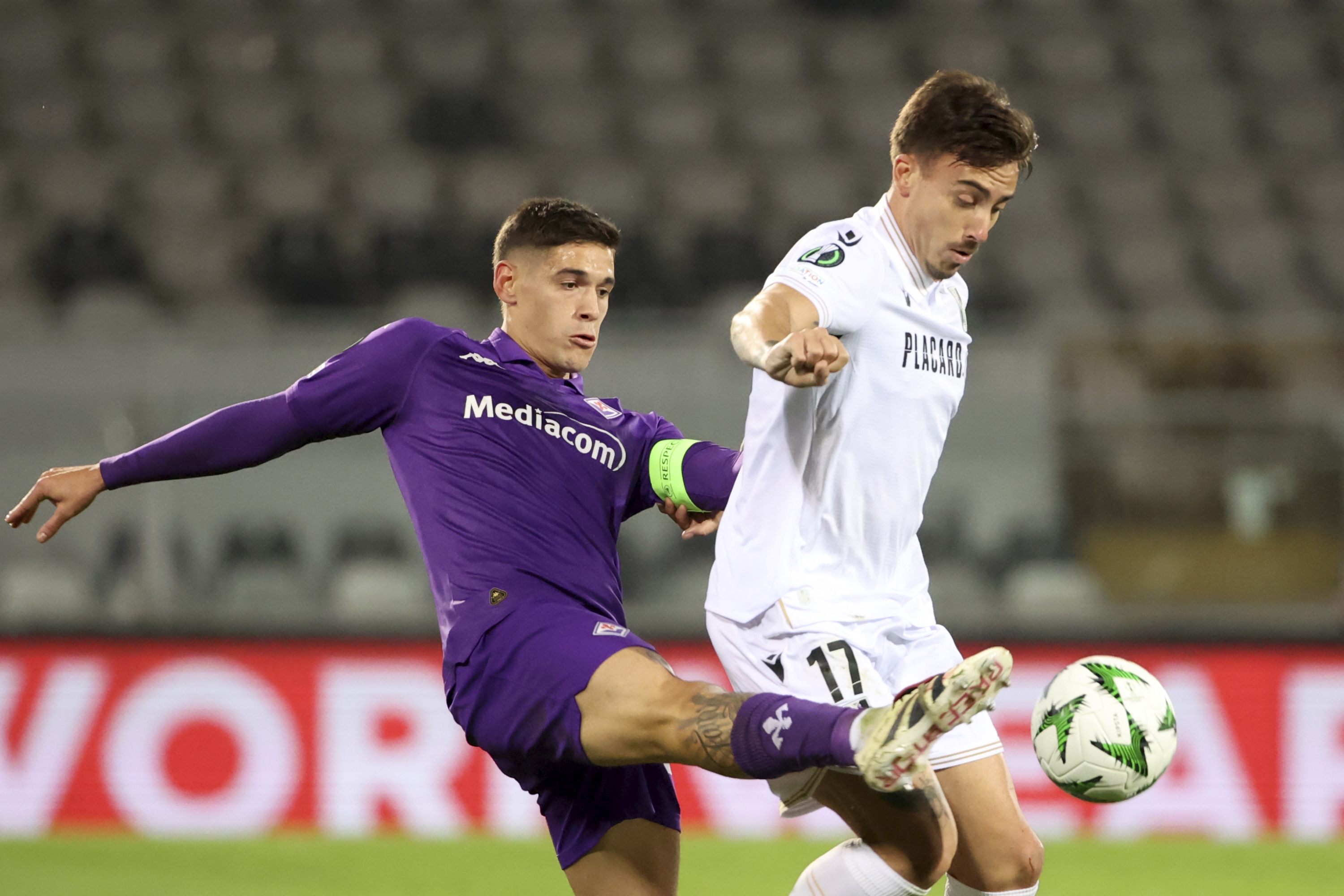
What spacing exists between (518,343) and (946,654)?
1.33m

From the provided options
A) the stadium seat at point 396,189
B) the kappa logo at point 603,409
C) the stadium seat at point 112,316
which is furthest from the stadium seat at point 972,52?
the kappa logo at point 603,409

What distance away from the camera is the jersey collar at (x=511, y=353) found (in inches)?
149

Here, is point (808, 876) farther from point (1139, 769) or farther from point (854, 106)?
point (854, 106)

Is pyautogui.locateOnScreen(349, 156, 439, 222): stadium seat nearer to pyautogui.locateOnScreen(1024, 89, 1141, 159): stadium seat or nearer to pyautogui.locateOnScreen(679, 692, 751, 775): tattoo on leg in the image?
pyautogui.locateOnScreen(1024, 89, 1141, 159): stadium seat

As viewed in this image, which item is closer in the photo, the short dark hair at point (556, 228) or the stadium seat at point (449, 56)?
the short dark hair at point (556, 228)

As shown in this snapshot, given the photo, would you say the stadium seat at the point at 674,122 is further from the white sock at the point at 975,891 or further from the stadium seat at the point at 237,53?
the white sock at the point at 975,891

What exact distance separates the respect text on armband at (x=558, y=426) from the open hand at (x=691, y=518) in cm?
16

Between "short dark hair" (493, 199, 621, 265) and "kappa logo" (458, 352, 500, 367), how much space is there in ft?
1.12

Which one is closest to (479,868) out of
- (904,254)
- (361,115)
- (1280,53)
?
(904,254)

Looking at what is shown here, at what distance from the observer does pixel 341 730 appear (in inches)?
301

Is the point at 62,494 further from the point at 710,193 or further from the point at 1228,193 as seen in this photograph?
the point at 1228,193

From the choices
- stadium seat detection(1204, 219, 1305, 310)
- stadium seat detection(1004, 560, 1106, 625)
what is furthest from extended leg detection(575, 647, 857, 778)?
stadium seat detection(1204, 219, 1305, 310)

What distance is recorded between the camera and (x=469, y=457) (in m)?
3.62

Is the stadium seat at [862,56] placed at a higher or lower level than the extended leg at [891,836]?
higher
